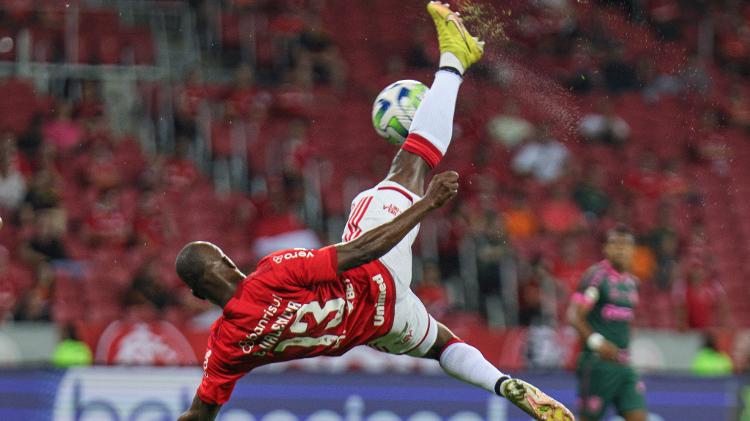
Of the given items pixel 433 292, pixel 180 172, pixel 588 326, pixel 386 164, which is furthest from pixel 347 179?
pixel 588 326

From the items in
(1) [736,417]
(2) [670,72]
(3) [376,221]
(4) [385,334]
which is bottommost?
(1) [736,417]

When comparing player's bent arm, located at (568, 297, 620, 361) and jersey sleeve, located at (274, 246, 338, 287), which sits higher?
jersey sleeve, located at (274, 246, 338, 287)

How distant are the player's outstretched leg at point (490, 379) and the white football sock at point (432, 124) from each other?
96 cm

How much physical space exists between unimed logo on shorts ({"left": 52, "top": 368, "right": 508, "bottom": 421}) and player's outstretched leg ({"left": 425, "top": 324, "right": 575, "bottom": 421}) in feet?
10.9

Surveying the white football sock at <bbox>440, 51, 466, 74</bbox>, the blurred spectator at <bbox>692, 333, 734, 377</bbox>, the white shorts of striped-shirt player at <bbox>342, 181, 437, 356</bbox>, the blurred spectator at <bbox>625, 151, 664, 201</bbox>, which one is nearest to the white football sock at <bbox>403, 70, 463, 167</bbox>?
the white football sock at <bbox>440, 51, 466, 74</bbox>

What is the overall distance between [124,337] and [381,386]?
9.65 ft

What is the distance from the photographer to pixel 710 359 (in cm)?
1257

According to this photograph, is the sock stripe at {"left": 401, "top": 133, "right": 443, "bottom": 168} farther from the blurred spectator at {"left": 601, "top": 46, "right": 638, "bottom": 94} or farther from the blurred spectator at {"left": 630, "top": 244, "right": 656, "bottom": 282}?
the blurred spectator at {"left": 601, "top": 46, "right": 638, "bottom": 94}

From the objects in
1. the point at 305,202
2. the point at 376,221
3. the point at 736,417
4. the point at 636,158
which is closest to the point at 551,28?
the point at 636,158

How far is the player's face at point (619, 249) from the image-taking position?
→ 33.0 ft

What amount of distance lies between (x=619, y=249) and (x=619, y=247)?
0.06 feet

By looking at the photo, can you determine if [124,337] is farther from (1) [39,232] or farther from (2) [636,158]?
A: (2) [636,158]

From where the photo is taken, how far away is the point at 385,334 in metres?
6.32

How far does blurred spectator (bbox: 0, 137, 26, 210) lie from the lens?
42.9 feet
